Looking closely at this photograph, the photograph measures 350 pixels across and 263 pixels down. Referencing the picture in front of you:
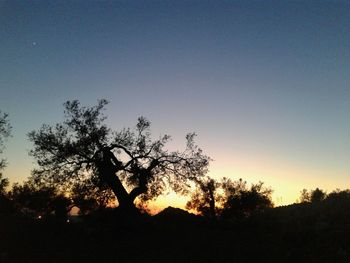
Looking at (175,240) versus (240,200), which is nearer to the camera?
(175,240)

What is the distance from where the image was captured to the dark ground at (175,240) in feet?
83.1

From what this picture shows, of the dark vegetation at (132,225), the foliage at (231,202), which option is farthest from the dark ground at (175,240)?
the foliage at (231,202)

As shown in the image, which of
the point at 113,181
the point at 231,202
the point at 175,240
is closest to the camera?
the point at 175,240

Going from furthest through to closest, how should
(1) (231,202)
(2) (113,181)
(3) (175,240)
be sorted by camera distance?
1. (1) (231,202)
2. (2) (113,181)
3. (3) (175,240)

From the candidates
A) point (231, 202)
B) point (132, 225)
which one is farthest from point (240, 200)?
point (132, 225)

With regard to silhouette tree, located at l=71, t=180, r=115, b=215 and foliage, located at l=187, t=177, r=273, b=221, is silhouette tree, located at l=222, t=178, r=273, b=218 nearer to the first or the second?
foliage, located at l=187, t=177, r=273, b=221

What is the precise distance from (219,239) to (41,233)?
14590 mm

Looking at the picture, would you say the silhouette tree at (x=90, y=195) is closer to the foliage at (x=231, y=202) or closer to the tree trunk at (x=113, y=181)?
the tree trunk at (x=113, y=181)

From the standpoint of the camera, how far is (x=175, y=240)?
31.5 meters

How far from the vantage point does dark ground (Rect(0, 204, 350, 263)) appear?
25.3 metres

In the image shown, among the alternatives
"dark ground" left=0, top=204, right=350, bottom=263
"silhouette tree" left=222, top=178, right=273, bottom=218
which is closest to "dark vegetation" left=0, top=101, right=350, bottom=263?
"dark ground" left=0, top=204, right=350, bottom=263

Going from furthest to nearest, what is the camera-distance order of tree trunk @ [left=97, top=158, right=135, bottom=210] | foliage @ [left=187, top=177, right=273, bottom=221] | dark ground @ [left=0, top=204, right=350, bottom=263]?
foliage @ [left=187, top=177, right=273, bottom=221] < tree trunk @ [left=97, top=158, right=135, bottom=210] < dark ground @ [left=0, top=204, right=350, bottom=263]

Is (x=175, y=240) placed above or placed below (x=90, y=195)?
below

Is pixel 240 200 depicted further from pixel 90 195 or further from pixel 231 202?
pixel 90 195
